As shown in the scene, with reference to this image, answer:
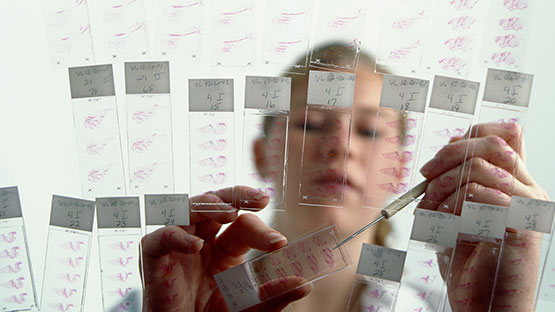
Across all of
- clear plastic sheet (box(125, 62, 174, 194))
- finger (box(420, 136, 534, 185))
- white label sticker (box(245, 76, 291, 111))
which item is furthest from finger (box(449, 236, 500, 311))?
clear plastic sheet (box(125, 62, 174, 194))

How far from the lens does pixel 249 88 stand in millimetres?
664

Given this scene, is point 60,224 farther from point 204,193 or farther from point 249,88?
point 249,88

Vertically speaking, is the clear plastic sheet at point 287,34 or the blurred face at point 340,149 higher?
the clear plastic sheet at point 287,34

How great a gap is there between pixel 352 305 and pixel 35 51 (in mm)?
678

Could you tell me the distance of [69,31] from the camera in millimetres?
671

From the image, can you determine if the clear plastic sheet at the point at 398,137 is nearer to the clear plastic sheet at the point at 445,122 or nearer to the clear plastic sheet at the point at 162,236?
the clear plastic sheet at the point at 445,122

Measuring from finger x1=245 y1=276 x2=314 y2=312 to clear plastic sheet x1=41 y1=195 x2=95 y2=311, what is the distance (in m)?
0.30

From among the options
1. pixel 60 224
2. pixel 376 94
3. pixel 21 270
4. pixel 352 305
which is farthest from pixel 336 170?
pixel 21 270

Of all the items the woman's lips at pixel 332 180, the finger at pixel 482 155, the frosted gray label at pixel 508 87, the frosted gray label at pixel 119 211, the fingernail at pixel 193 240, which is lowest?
the fingernail at pixel 193 240

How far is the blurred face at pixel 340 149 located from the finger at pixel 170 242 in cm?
17

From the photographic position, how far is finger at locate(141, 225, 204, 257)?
0.69m

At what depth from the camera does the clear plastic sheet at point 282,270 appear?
0.68 metres

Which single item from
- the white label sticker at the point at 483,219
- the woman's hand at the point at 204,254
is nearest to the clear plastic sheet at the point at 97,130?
the woman's hand at the point at 204,254

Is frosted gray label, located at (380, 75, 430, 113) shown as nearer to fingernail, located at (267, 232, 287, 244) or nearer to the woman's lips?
the woman's lips
